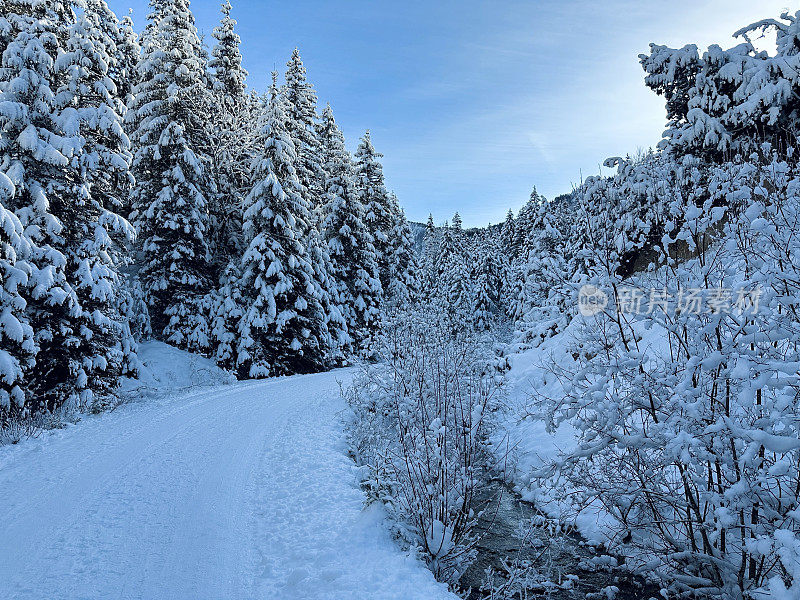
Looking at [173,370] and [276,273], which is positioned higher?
[276,273]

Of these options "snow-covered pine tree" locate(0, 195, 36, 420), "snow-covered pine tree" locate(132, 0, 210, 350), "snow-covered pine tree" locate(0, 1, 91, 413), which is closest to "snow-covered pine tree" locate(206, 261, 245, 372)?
"snow-covered pine tree" locate(132, 0, 210, 350)

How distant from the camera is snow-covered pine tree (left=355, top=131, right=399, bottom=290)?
3039cm

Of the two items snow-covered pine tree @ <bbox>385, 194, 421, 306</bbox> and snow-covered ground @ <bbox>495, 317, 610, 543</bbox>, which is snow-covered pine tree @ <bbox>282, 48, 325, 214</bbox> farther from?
snow-covered ground @ <bbox>495, 317, 610, 543</bbox>

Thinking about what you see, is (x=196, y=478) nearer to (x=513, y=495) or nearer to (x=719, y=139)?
(x=513, y=495)

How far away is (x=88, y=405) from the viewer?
10.9 meters

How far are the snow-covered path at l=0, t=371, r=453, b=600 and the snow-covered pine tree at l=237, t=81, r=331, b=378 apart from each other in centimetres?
993

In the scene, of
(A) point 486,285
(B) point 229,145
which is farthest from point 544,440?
(A) point 486,285

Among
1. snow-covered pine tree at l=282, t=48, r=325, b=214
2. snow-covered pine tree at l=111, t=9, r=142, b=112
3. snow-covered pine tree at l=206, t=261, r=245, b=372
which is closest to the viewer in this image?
snow-covered pine tree at l=206, t=261, r=245, b=372

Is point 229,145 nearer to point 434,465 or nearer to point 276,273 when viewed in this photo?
point 276,273

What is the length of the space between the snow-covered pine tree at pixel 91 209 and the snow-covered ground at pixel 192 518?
288 cm

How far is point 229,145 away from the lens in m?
23.1

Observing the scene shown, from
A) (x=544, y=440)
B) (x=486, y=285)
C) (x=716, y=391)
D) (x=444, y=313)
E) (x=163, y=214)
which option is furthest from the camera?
A: (x=486, y=285)

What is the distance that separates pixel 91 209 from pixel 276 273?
23.9ft

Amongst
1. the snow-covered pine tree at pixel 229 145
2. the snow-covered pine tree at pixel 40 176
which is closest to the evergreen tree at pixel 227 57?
the snow-covered pine tree at pixel 229 145
